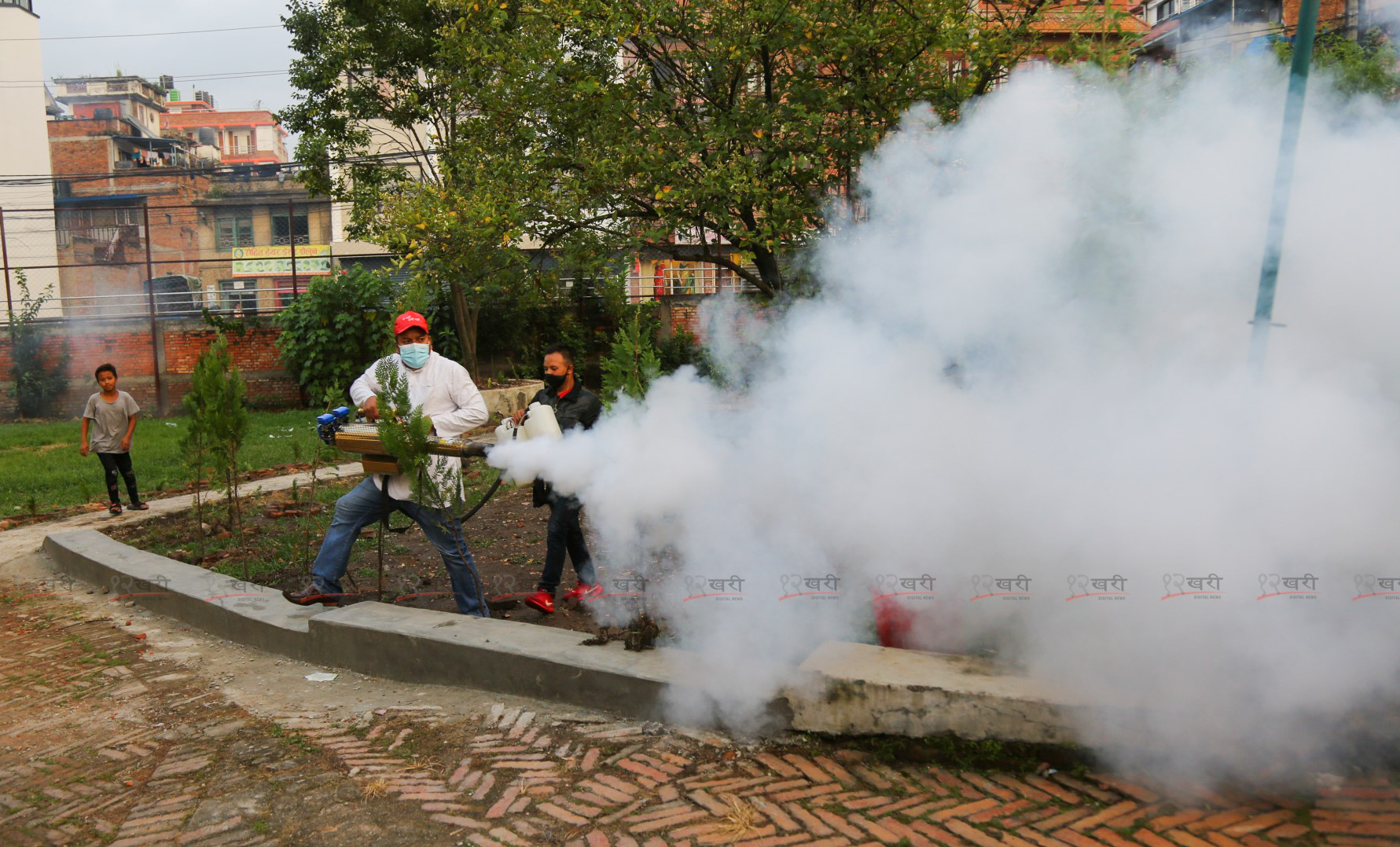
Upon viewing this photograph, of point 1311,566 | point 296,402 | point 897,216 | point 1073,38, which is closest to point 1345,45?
point 1073,38

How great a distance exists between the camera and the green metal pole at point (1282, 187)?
143 inches

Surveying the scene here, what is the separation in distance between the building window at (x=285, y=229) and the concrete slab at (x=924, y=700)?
37630mm

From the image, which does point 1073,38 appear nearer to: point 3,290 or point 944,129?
point 944,129

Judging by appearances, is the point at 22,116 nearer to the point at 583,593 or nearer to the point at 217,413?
the point at 217,413

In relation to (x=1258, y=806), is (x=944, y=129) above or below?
above

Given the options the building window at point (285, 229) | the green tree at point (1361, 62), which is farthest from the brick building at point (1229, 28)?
the building window at point (285, 229)

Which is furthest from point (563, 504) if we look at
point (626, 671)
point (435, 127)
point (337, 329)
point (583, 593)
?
point (337, 329)

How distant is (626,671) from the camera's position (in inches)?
161

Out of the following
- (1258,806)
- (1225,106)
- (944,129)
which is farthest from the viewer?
(944,129)

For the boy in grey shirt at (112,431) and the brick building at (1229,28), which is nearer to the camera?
the brick building at (1229,28)

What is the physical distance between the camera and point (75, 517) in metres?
9.66

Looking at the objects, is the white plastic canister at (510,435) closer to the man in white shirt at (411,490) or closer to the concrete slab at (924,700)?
the man in white shirt at (411,490)

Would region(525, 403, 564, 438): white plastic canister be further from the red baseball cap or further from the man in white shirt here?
Result: the red baseball cap

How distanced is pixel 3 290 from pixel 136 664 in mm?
20471
